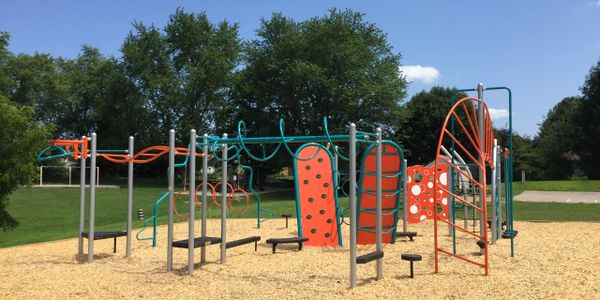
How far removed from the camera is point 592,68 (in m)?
48.6

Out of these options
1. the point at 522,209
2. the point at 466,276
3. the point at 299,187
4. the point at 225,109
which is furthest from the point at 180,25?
the point at 466,276

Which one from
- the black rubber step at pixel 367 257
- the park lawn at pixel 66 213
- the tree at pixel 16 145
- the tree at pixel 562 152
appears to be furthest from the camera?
the tree at pixel 562 152

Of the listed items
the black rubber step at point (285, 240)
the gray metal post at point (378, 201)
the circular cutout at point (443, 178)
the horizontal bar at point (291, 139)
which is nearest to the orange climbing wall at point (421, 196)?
the circular cutout at point (443, 178)

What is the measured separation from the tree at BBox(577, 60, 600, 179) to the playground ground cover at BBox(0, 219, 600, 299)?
128 feet

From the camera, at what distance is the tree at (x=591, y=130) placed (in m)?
43.3

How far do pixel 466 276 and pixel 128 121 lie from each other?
1505 inches

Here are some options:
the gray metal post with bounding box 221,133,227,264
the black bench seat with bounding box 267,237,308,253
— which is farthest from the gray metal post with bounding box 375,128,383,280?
the black bench seat with bounding box 267,237,308,253

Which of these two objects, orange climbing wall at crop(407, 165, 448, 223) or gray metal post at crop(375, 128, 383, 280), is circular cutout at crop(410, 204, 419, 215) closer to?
orange climbing wall at crop(407, 165, 448, 223)

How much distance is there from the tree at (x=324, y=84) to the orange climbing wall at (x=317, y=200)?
74.2ft

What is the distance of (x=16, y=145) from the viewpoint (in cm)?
1053

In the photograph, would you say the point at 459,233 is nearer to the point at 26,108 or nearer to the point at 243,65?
the point at 26,108

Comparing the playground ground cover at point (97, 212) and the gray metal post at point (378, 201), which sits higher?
the gray metal post at point (378, 201)

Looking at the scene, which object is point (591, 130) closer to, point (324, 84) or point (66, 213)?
point (324, 84)

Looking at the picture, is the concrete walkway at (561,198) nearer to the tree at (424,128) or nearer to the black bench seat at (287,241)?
the tree at (424,128)
